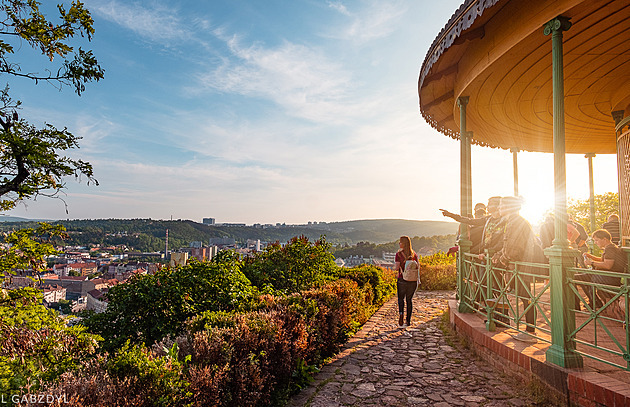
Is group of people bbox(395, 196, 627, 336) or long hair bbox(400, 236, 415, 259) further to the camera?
long hair bbox(400, 236, 415, 259)

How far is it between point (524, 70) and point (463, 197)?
2.24 m

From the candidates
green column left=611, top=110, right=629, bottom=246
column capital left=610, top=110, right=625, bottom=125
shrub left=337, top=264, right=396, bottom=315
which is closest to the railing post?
green column left=611, top=110, right=629, bottom=246

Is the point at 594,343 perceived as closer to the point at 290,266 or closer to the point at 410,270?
the point at 410,270

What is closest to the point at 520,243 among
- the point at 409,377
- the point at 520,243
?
the point at 520,243

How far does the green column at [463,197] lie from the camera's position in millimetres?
6082

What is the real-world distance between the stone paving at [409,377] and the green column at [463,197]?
2.70 feet

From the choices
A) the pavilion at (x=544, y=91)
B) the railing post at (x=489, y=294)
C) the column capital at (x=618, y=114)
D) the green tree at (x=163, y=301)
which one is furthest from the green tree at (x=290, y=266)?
the column capital at (x=618, y=114)

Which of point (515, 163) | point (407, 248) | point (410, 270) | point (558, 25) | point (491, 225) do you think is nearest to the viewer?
point (558, 25)

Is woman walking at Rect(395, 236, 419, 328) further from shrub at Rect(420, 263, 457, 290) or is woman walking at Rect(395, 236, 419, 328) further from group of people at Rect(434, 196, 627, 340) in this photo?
shrub at Rect(420, 263, 457, 290)

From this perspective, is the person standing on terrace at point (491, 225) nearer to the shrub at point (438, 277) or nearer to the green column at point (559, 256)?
the green column at point (559, 256)

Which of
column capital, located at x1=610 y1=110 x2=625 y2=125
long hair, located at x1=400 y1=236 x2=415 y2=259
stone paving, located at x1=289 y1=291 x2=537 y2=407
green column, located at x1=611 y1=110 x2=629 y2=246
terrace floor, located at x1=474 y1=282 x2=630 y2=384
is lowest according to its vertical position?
stone paving, located at x1=289 y1=291 x2=537 y2=407

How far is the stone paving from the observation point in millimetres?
3693

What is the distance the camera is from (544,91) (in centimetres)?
601

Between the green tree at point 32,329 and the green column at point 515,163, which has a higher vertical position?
the green column at point 515,163
